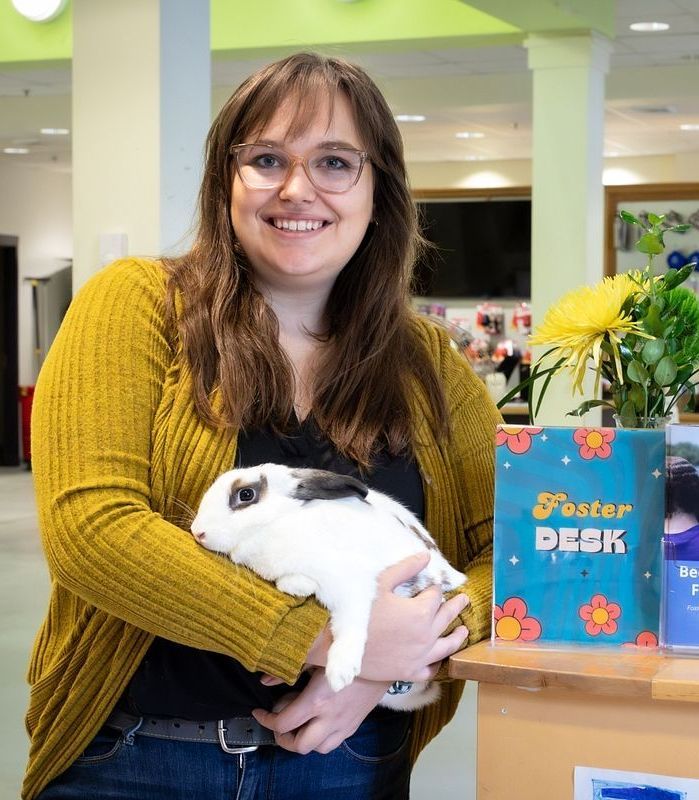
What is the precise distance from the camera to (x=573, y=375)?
65.0 inches

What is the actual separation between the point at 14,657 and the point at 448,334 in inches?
158

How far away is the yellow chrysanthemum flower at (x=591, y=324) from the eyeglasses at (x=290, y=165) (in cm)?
33

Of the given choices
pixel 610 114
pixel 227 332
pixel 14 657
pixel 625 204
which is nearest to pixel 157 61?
pixel 14 657

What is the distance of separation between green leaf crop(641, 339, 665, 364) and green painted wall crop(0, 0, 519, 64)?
6.19 metres

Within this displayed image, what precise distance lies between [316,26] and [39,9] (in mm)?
1685

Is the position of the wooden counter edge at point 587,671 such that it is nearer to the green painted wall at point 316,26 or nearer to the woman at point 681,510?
the woman at point 681,510

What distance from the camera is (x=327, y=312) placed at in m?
1.78

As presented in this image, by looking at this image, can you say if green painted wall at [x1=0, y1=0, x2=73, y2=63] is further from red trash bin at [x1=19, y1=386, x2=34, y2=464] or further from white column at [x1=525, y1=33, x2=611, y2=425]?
red trash bin at [x1=19, y1=386, x2=34, y2=464]

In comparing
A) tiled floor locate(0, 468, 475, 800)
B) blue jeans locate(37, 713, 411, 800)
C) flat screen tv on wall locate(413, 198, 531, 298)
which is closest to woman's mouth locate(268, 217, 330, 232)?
blue jeans locate(37, 713, 411, 800)

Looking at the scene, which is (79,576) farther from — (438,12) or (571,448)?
(438,12)

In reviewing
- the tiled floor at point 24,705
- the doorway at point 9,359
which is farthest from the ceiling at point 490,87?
the tiled floor at point 24,705

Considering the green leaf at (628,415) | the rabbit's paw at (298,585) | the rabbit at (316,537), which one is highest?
the green leaf at (628,415)

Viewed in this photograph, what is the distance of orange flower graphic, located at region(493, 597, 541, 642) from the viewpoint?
1.53 m

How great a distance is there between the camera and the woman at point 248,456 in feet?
4.70
